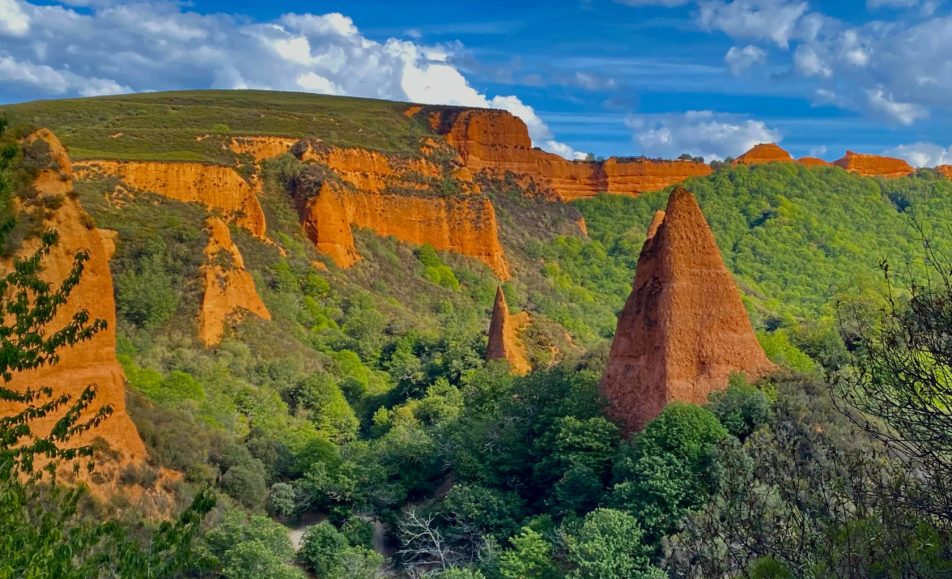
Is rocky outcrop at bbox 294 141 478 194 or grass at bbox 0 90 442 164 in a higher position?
grass at bbox 0 90 442 164

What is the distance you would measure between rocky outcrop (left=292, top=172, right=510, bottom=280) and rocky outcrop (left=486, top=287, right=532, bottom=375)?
26.1 meters

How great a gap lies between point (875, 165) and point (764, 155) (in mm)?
13478

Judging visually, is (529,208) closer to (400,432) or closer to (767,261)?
(767,261)

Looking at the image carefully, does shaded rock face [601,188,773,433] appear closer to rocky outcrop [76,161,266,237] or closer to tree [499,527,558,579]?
tree [499,527,558,579]

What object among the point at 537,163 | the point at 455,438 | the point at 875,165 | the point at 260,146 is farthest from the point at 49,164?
the point at 875,165

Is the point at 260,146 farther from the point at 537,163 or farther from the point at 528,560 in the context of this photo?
the point at 528,560

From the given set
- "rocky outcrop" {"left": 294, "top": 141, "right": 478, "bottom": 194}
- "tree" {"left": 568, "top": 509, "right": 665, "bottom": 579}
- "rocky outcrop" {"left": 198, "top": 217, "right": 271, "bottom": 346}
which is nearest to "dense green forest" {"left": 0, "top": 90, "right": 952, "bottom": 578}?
"tree" {"left": 568, "top": 509, "right": 665, "bottom": 579}

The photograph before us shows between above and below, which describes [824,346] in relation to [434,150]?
below

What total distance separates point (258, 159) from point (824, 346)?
1867 inches

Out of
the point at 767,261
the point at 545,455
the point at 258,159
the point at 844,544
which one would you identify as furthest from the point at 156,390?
the point at 767,261

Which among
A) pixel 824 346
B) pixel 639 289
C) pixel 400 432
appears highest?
pixel 639 289

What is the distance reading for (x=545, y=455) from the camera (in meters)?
24.1

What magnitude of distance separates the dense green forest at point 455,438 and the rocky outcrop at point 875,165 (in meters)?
38.1

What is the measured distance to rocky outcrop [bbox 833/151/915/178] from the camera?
337 feet
